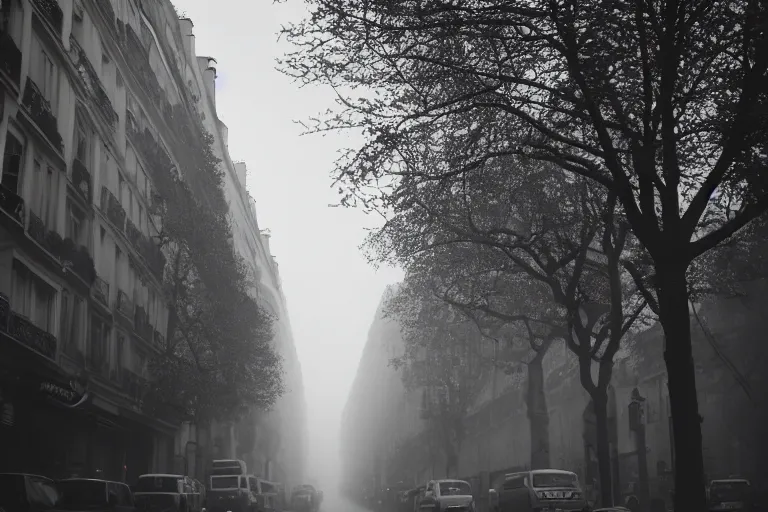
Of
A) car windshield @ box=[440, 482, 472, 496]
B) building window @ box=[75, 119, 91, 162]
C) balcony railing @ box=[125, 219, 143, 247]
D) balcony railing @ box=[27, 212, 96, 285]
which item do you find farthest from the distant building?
building window @ box=[75, 119, 91, 162]

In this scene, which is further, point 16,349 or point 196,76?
point 196,76

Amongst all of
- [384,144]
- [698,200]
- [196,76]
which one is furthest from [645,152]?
[196,76]

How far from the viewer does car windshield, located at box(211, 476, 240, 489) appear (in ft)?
131

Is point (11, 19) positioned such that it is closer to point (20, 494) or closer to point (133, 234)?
point (20, 494)

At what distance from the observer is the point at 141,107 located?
42844 mm

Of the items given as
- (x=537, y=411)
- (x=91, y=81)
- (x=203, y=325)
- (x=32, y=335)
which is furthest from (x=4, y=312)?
(x=537, y=411)

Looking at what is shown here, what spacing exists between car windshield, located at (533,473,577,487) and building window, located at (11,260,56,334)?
15.1 meters

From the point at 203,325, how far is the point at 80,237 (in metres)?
11.5

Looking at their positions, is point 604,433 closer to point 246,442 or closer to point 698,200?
point 698,200

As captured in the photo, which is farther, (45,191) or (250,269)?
(250,269)

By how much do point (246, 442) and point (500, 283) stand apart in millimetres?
49088

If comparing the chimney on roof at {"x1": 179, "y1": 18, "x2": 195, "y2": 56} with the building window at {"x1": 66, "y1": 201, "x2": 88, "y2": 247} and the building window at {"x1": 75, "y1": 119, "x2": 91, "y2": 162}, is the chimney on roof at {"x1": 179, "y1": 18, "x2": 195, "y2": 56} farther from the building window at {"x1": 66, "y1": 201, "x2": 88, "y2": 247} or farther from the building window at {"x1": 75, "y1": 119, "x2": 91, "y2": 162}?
the building window at {"x1": 66, "y1": 201, "x2": 88, "y2": 247}

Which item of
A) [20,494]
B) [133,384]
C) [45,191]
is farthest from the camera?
[133,384]

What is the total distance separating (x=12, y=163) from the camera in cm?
2478
